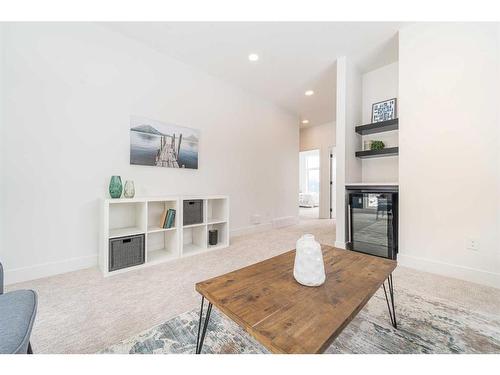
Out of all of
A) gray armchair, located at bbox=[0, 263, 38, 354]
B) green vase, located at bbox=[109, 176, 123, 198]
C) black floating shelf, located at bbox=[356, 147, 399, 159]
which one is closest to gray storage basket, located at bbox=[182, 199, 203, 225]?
green vase, located at bbox=[109, 176, 123, 198]

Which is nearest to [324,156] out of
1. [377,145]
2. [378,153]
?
[377,145]

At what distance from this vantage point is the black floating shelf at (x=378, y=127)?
2735 mm

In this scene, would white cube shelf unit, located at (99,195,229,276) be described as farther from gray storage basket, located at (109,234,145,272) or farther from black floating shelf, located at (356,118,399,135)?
black floating shelf, located at (356,118,399,135)

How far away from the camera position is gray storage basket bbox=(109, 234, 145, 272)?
2062 millimetres

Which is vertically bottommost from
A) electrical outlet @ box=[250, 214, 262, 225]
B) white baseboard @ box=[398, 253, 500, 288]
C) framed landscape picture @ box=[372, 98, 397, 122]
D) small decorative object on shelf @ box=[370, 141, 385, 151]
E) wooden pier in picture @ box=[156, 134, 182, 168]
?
white baseboard @ box=[398, 253, 500, 288]

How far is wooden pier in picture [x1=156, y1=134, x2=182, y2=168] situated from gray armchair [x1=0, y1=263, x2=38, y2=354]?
1.95 meters

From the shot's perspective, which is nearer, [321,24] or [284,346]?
[284,346]

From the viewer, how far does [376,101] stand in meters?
3.15

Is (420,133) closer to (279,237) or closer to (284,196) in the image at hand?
(279,237)
